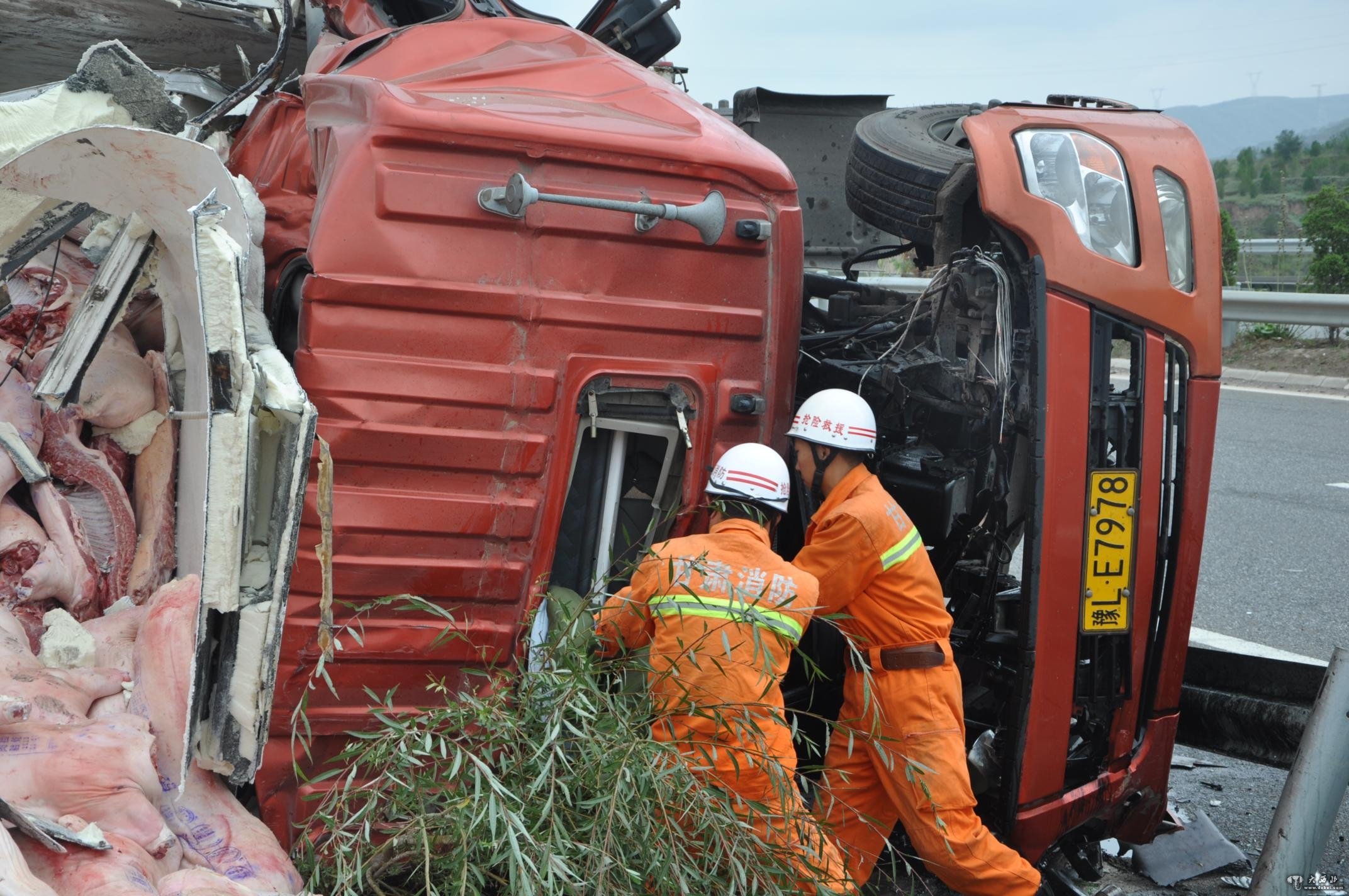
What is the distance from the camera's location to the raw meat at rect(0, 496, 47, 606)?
281 centimetres

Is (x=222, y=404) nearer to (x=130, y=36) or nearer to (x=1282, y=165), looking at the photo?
(x=130, y=36)

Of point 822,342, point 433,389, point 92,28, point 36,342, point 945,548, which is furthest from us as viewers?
point 92,28

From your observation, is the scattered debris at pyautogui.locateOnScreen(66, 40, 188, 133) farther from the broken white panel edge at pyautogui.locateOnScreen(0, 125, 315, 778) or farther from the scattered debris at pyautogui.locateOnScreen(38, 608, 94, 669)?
the scattered debris at pyautogui.locateOnScreen(38, 608, 94, 669)

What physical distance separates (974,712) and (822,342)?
1.23m

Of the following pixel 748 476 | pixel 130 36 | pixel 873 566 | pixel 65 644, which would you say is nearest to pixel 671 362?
pixel 748 476

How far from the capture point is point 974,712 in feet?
12.2

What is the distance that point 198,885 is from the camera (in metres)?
2.33

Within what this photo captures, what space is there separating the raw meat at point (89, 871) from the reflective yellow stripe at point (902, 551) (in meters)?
1.93

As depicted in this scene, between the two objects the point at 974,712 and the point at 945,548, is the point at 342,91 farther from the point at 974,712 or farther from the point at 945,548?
the point at 974,712

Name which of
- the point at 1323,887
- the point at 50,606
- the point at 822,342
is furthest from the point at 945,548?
the point at 50,606

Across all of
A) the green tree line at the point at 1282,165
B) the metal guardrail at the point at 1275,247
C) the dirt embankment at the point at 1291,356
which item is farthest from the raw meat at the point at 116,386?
the green tree line at the point at 1282,165

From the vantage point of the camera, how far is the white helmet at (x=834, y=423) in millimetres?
3438

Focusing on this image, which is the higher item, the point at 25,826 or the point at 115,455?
the point at 115,455

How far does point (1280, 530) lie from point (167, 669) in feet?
18.1
